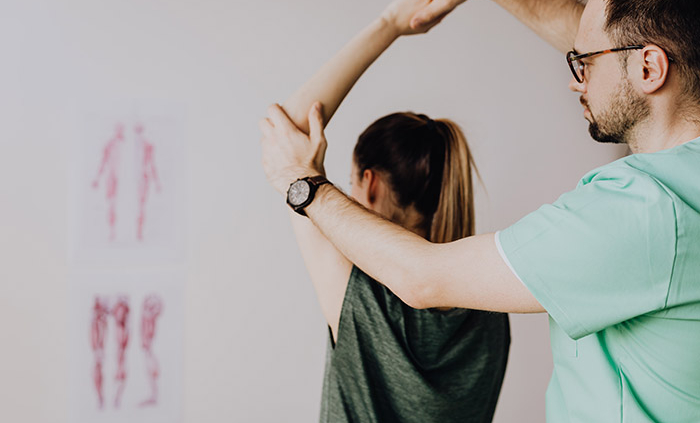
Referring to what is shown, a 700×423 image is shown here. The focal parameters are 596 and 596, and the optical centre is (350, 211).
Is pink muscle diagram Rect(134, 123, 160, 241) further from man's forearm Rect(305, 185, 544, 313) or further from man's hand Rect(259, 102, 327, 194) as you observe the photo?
man's forearm Rect(305, 185, 544, 313)

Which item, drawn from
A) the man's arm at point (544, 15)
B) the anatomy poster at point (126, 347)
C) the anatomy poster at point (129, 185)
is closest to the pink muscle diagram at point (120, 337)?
the anatomy poster at point (126, 347)

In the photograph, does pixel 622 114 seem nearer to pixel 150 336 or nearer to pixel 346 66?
pixel 346 66

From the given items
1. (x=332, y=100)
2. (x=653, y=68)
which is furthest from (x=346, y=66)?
(x=653, y=68)

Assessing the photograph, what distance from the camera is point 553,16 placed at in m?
1.18

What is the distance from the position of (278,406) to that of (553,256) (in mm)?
1606

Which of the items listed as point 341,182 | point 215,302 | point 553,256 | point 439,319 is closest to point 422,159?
point 439,319

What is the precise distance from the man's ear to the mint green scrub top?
9 cm

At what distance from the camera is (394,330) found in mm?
1090

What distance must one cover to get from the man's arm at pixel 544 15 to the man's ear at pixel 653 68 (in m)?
0.38

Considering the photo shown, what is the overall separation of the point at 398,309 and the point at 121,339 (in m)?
1.21

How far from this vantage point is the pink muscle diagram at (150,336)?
6.44ft

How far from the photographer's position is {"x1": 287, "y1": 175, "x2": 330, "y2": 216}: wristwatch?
94 centimetres

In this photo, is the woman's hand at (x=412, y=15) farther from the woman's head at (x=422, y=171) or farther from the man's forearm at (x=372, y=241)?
the man's forearm at (x=372, y=241)

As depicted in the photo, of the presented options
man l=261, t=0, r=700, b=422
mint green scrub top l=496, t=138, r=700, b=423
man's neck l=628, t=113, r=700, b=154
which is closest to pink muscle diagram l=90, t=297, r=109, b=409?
man l=261, t=0, r=700, b=422
